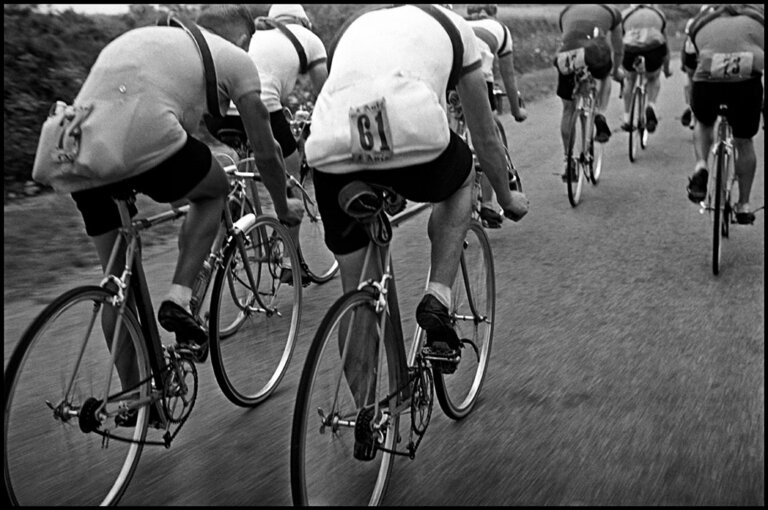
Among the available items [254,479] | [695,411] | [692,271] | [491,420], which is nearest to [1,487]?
[254,479]

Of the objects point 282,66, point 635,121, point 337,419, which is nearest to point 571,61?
point 635,121

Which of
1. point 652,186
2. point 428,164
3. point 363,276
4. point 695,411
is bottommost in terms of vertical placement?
point 652,186

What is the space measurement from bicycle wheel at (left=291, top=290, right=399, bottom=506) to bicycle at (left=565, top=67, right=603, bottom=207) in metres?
6.09

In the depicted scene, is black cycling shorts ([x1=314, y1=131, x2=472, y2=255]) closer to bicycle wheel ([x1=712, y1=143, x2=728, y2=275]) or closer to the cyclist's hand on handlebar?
the cyclist's hand on handlebar

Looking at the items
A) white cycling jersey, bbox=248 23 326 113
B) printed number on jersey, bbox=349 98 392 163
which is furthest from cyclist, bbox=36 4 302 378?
white cycling jersey, bbox=248 23 326 113

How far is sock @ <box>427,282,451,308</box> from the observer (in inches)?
148

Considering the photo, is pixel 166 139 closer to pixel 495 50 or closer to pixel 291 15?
pixel 291 15

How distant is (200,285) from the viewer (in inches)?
166

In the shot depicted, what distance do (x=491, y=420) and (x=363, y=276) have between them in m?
1.33

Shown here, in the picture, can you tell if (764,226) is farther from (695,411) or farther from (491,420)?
(491,420)

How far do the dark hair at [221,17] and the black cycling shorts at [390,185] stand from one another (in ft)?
3.70

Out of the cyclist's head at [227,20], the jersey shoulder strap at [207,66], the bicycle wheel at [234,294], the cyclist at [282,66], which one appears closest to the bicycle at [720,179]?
the cyclist at [282,66]

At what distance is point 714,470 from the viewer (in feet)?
12.9

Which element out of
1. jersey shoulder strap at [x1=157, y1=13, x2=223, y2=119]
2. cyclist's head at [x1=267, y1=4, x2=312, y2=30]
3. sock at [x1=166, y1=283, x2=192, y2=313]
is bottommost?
sock at [x1=166, y1=283, x2=192, y2=313]
